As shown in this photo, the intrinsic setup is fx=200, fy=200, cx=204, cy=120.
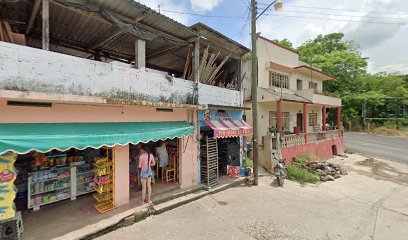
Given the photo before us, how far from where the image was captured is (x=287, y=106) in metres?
16.8

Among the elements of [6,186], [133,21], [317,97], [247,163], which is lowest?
[247,163]

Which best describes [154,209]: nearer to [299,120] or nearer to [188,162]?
[188,162]

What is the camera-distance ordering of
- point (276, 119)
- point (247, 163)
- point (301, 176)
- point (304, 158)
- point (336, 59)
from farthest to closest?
point (336, 59)
point (276, 119)
point (304, 158)
point (247, 163)
point (301, 176)

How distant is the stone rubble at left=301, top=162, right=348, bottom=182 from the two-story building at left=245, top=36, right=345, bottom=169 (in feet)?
3.68

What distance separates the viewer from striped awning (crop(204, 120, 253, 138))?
26.8 feet

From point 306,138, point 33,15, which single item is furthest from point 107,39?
point 306,138

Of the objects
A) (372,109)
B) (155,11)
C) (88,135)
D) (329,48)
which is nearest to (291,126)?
(155,11)

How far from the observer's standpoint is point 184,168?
794 centimetres

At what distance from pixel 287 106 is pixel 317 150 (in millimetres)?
4134

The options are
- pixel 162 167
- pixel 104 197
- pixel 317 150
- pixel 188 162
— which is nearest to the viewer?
pixel 104 197

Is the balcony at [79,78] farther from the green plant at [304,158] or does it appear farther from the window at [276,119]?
the window at [276,119]

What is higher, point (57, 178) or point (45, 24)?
point (45, 24)

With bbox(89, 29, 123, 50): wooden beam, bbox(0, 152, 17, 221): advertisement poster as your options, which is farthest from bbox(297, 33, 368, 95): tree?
bbox(0, 152, 17, 221): advertisement poster

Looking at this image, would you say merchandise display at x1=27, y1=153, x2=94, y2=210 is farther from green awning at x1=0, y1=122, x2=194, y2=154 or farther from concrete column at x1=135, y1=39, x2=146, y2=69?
concrete column at x1=135, y1=39, x2=146, y2=69
